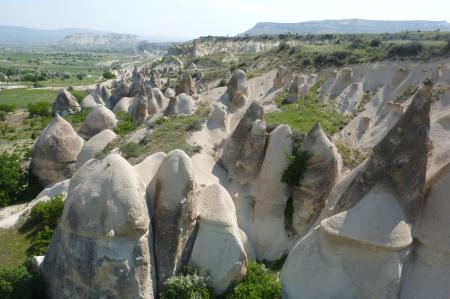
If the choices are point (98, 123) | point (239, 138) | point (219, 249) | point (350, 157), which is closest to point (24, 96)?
point (98, 123)

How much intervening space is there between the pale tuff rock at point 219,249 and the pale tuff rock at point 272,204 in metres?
3.25

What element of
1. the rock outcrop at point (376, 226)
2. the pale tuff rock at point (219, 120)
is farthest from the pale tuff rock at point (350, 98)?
the rock outcrop at point (376, 226)

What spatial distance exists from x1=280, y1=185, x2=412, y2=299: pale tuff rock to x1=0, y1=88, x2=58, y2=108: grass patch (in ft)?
209

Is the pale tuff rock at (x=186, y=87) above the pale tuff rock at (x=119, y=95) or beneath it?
above

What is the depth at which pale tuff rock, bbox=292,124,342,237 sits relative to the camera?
17547mm

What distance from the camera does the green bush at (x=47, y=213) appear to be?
18656mm

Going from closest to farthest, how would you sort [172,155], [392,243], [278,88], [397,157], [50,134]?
[392,243] < [397,157] < [172,155] < [50,134] < [278,88]

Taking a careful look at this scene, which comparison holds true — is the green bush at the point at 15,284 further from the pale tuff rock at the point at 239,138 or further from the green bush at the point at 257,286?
the pale tuff rock at the point at 239,138

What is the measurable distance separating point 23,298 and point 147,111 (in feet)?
96.3

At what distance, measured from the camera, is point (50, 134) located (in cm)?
2745

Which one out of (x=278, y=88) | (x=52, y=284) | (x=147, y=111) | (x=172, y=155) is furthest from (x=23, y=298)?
(x=278, y=88)

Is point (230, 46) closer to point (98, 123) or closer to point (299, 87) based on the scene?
point (299, 87)

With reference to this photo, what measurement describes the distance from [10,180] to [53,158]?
9.02ft

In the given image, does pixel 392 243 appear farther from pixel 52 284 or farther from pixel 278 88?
pixel 278 88
